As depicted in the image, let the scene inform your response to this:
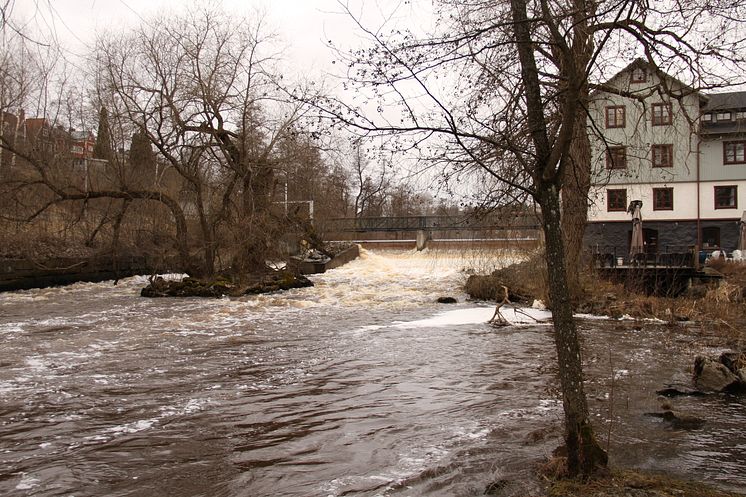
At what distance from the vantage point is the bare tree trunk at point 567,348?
18.1 ft

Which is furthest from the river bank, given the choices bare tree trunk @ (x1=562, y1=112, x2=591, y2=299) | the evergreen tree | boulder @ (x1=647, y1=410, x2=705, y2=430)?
the evergreen tree

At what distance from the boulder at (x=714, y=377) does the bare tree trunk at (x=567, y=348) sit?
5469 mm

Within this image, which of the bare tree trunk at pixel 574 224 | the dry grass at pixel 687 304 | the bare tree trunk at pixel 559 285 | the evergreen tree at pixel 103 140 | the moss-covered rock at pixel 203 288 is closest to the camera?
A: the bare tree trunk at pixel 559 285

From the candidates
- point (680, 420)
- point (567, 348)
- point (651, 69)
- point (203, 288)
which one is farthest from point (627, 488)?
point (203, 288)

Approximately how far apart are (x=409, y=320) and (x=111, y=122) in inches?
597

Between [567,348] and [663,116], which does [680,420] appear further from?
[663,116]

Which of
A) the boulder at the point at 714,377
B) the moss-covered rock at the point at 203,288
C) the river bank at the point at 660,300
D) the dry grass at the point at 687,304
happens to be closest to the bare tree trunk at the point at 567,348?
the boulder at the point at 714,377

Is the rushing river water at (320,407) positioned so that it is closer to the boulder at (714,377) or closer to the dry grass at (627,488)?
the dry grass at (627,488)

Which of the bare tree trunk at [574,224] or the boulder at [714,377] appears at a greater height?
the bare tree trunk at [574,224]

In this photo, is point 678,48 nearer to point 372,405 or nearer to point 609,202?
point 372,405

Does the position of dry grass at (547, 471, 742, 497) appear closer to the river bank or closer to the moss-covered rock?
the river bank

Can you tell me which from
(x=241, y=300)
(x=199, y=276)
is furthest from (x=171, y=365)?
(x=199, y=276)

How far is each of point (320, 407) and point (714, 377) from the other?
606 centimetres

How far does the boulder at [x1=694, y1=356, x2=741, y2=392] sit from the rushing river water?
1.84 ft
